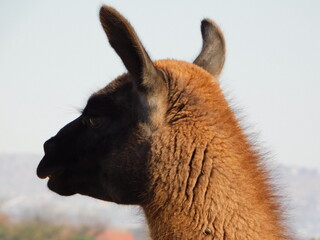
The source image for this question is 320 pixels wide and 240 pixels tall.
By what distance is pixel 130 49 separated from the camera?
6.05 metres

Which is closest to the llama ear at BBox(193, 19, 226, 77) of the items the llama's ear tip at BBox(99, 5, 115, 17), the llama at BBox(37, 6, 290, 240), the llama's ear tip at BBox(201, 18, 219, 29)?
the llama's ear tip at BBox(201, 18, 219, 29)

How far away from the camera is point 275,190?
6199mm

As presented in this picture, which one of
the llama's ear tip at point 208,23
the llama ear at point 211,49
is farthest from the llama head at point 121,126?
the llama's ear tip at point 208,23

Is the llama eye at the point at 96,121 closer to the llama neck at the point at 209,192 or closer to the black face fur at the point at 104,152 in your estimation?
the black face fur at the point at 104,152

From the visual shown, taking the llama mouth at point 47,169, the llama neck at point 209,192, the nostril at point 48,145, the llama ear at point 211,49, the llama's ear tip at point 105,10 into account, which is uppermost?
the llama's ear tip at point 105,10

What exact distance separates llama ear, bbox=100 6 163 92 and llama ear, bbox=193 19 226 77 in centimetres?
126

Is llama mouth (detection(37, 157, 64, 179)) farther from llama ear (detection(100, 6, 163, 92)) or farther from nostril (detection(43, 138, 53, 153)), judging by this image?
llama ear (detection(100, 6, 163, 92))

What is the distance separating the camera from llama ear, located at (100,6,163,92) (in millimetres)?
5984

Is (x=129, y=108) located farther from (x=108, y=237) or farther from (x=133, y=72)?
(x=108, y=237)

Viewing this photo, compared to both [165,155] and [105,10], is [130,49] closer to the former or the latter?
[105,10]

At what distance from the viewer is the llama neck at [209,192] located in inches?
226

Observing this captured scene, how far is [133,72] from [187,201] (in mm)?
1039

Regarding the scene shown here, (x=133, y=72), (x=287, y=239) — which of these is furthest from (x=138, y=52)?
(x=287, y=239)

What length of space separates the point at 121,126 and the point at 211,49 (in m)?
1.47
